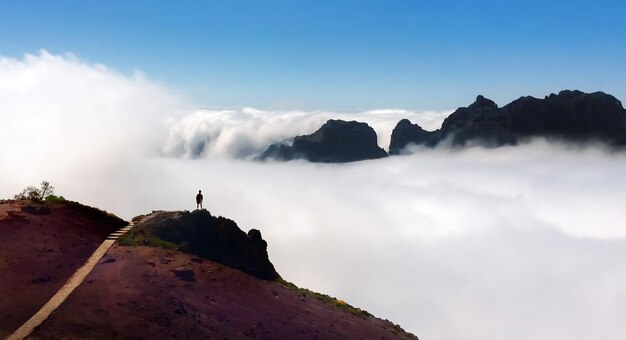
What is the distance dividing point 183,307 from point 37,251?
14.1m

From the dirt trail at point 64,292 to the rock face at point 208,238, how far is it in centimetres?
383

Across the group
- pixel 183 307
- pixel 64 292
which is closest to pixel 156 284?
pixel 183 307

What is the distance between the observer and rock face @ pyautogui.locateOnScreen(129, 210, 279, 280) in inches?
1711

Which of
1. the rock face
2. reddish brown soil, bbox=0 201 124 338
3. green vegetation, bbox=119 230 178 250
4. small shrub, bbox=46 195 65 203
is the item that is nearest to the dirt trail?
reddish brown soil, bbox=0 201 124 338

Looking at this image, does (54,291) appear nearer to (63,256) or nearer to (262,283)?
(63,256)

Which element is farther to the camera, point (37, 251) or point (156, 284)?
point (37, 251)

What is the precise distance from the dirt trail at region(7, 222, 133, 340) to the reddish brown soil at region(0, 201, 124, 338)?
45 cm

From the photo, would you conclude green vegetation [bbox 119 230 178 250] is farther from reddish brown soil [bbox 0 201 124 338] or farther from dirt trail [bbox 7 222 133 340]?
reddish brown soil [bbox 0 201 124 338]

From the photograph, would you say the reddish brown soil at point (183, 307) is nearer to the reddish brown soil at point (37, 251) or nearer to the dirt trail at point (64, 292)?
the dirt trail at point (64, 292)

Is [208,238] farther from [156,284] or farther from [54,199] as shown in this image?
[54,199]

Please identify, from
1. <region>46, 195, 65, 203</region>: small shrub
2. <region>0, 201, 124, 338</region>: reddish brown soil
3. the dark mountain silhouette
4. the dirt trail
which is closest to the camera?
the dirt trail

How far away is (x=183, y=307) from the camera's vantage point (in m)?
32.4

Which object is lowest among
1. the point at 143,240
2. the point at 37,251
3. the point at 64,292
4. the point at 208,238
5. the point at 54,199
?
the point at 64,292

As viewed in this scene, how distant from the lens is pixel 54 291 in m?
30.5
